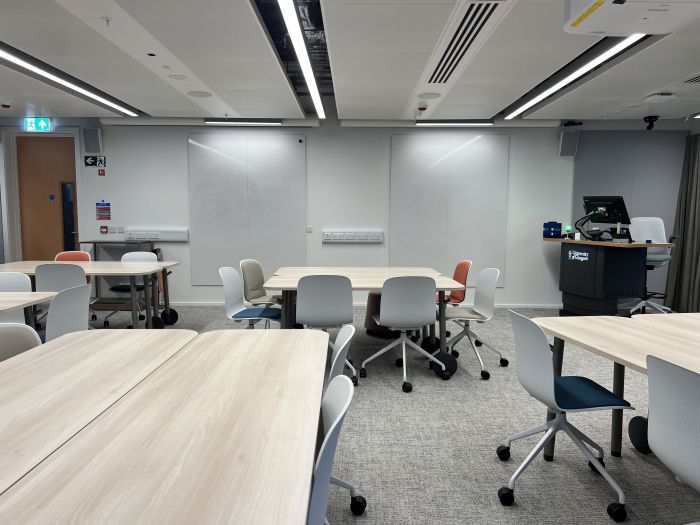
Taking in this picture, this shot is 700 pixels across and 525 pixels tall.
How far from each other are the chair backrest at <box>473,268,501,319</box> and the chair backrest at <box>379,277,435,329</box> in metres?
0.66

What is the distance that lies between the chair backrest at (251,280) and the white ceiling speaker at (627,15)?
337 cm

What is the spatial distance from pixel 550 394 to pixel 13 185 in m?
8.30

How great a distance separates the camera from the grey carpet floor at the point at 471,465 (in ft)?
6.20

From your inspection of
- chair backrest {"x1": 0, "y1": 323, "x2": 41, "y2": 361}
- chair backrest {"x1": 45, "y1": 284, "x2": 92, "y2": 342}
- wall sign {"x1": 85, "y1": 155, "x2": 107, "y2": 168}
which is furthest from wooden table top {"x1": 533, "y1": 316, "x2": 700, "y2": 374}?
wall sign {"x1": 85, "y1": 155, "x2": 107, "y2": 168}

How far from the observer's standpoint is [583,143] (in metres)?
6.52

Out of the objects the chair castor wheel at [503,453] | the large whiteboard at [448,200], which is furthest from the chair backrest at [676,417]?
the large whiteboard at [448,200]

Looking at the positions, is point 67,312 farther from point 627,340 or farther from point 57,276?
point 627,340

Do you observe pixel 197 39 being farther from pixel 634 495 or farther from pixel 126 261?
pixel 634 495

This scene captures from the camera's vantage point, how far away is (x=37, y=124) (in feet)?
20.8

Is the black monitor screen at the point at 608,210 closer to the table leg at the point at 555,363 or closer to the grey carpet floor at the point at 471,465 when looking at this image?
the grey carpet floor at the point at 471,465

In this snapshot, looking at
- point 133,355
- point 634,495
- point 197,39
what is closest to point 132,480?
point 133,355

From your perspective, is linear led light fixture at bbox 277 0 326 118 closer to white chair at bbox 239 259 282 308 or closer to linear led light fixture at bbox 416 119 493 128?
white chair at bbox 239 259 282 308

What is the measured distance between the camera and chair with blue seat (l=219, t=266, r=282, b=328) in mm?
3759

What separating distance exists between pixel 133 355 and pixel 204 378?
0.45 metres
